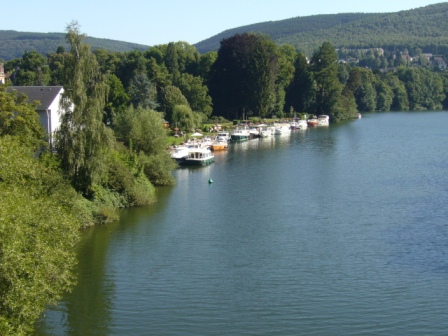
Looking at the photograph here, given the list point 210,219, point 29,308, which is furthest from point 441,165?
point 29,308

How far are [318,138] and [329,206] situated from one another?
3371 centimetres

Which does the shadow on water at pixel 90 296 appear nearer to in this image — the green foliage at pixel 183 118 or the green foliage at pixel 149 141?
the green foliage at pixel 149 141

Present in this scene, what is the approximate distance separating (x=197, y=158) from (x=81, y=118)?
20.3m

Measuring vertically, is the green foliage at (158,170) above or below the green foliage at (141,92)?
below

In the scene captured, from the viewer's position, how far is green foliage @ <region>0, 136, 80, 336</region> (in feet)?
51.6

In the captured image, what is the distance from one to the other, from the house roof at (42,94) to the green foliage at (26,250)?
13.1m

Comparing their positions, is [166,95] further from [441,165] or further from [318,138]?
[441,165]

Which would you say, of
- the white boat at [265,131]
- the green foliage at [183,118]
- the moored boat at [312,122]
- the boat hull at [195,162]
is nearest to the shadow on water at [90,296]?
the boat hull at [195,162]

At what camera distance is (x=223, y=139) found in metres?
60.5

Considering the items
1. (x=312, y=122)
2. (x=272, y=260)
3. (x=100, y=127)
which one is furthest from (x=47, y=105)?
(x=312, y=122)

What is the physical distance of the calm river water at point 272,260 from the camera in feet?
65.5

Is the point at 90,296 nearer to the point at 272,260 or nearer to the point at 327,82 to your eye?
the point at 272,260

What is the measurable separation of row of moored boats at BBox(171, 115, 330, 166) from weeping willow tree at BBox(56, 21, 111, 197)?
19130 millimetres

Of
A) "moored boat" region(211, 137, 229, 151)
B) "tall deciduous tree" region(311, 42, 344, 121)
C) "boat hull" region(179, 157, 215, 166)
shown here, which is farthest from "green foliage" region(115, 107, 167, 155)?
"tall deciduous tree" region(311, 42, 344, 121)
